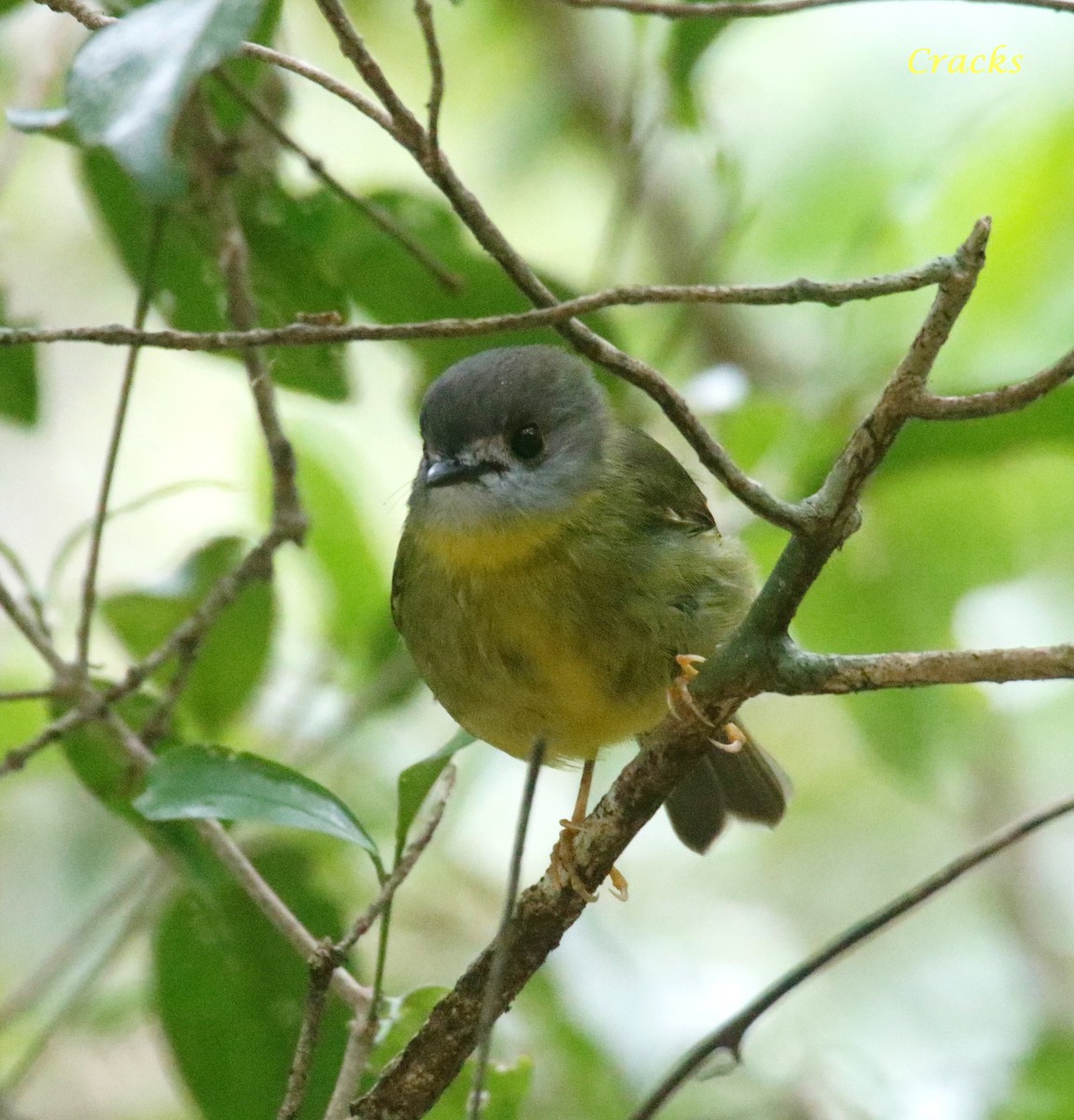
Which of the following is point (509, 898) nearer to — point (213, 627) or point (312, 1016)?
point (312, 1016)

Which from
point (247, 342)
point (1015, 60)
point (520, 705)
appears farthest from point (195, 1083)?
point (1015, 60)

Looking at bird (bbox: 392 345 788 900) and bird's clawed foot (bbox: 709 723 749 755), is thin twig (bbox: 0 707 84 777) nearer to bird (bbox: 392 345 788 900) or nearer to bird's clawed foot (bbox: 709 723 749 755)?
bird (bbox: 392 345 788 900)

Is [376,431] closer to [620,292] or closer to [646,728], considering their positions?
[646,728]

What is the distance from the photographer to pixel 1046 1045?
2982 mm

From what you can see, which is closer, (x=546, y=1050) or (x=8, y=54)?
(x=546, y=1050)

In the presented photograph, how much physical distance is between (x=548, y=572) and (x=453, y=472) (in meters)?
0.26

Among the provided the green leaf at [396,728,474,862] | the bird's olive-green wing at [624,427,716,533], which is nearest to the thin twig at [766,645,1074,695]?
the green leaf at [396,728,474,862]

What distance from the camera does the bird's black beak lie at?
106 inches

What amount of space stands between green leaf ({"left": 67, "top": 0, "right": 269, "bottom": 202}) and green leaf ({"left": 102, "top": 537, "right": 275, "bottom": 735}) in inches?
59.6

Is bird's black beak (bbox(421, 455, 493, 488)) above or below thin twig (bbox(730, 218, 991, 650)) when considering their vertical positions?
above

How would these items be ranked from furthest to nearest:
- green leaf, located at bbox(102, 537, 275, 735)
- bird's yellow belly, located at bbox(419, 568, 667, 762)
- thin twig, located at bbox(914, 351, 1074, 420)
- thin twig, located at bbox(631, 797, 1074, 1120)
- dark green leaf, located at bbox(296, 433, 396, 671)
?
1. dark green leaf, located at bbox(296, 433, 396, 671)
2. green leaf, located at bbox(102, 537, 275, 735)
3. bird's yellow belly, located at bbox(419, 568, 667, 762)
4. thin twig, located at bbox(631, 797, 1074, 1120)
5. thin twig, located at bbox(914, 351, 1074, 420)

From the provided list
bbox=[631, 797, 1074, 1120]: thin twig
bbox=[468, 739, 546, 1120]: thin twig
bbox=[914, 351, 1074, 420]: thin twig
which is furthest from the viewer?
bbox=[631, 797, 1074, 1120]: thin twig

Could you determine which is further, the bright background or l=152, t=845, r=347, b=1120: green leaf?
the bright background

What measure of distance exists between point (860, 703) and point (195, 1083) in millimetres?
1587
